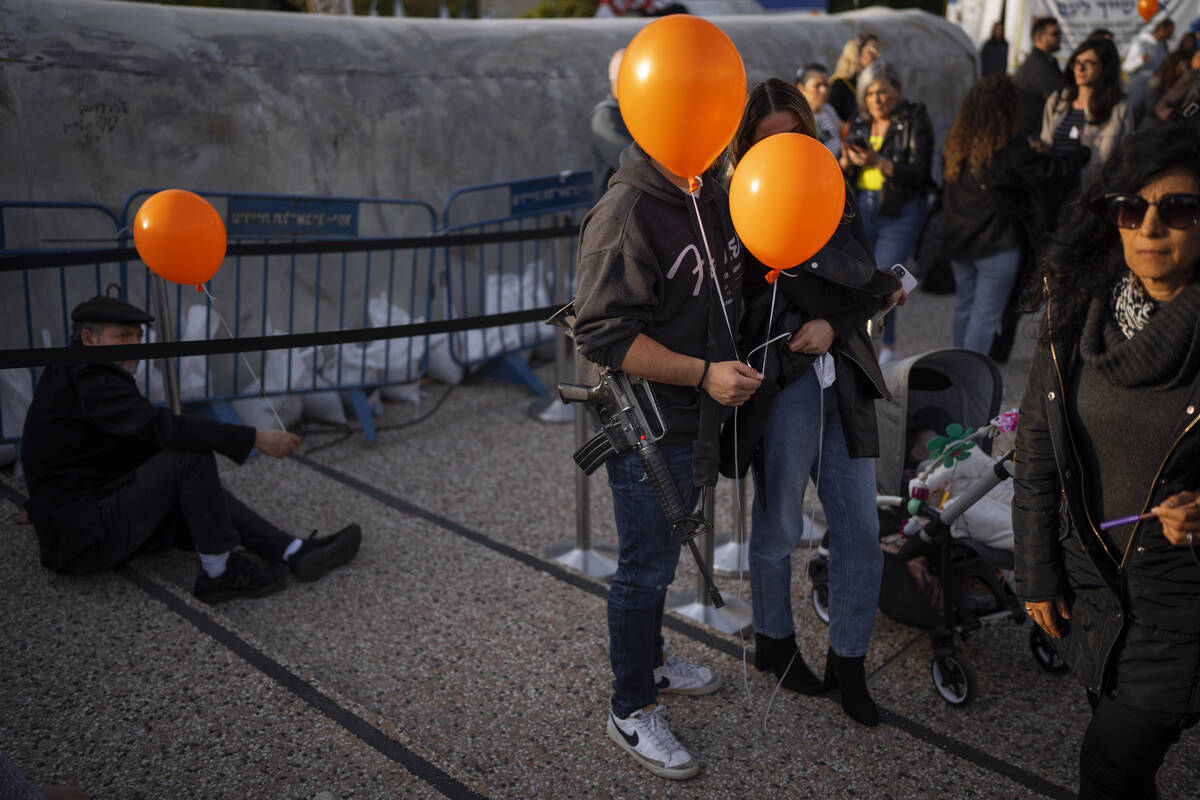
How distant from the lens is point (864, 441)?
9.37 ft

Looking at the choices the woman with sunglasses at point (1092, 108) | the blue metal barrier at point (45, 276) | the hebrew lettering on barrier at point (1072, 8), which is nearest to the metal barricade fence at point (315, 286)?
the blue metal barrier at point (45, 276)

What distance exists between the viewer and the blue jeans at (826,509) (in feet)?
9.48

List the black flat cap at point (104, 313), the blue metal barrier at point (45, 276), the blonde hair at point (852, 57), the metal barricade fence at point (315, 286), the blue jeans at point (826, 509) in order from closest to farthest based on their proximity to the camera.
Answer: the blue jeans at point (826, 509), the black flat cap at point (104, 313), the blue metal barrier at point (45, 276), the metal barricade fence at point (315, 286), the blonde hair at point (852, 57)

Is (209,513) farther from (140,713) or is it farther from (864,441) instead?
(864,441)

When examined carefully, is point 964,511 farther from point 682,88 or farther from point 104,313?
point 104,313

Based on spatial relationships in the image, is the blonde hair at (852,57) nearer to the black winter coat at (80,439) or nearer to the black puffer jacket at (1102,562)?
the black winter coat at (80,439)

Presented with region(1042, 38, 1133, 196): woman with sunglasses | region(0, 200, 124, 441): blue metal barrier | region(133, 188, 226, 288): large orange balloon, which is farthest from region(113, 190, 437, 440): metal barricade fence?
region(1042, 38, 1133, 196): woman with sunglasses

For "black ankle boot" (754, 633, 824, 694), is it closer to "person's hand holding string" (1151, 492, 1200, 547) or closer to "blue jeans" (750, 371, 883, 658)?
"blue jeans" (750, 371, 883, 658)

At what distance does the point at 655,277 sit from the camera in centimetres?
249

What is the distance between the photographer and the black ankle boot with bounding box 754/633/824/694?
324 centimetres

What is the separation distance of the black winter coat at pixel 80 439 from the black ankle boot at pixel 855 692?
242 centimetres

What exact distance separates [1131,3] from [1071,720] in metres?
13.1

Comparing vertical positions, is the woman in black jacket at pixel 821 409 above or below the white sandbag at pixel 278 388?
above

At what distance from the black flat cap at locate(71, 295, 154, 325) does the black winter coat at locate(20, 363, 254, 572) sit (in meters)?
0.18
